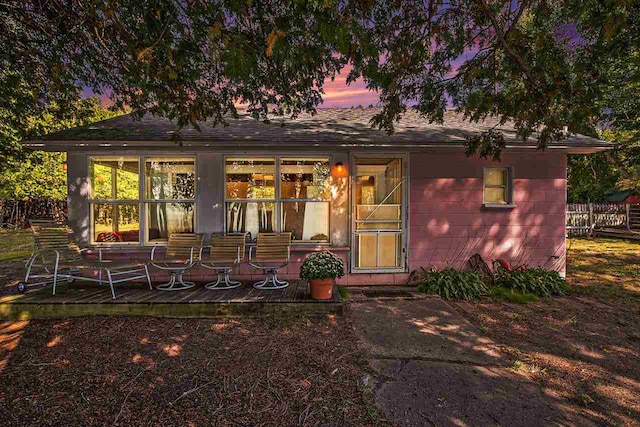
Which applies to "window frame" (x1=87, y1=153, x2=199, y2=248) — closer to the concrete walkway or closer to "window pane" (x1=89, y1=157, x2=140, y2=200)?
"window pane" (x1=89, y1=157, x2=140, y2=200)

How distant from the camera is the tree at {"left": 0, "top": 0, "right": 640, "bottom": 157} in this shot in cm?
322

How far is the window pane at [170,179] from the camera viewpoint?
6453 mm

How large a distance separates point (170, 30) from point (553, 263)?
799 centimetres

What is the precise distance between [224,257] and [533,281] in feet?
19.3

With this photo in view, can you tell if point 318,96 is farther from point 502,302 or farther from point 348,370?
point 502,302

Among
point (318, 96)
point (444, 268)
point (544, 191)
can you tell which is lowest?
point (444, 268)

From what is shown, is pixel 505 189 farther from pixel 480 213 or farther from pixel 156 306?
pixel 156 306

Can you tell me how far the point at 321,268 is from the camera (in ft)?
16.1

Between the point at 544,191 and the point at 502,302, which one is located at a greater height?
the point at 544,191

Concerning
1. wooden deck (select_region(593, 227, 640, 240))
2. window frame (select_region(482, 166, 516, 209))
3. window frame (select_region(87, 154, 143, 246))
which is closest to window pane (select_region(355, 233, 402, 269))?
window frame (select_region(482, 166, 516, 209))

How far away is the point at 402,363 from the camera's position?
11.5 feet

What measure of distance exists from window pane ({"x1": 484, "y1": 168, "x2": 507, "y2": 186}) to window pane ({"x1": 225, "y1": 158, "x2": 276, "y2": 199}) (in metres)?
4.53

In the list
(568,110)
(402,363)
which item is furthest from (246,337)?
(568,110)

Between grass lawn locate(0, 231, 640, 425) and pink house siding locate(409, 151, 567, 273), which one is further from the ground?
pink house siding locate(409, 151, 567, 273)
